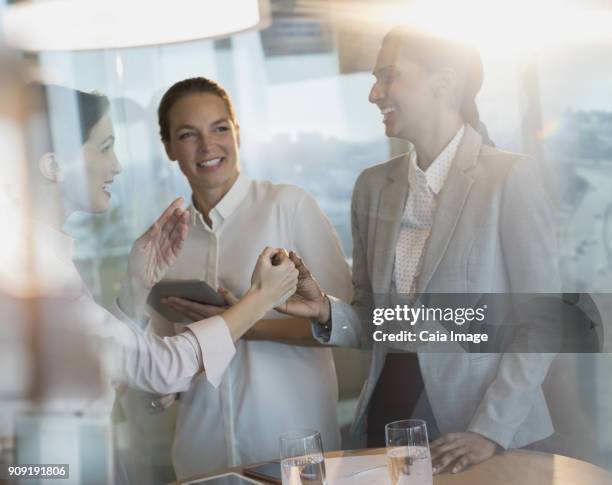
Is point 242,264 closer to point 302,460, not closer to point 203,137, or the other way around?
point 203,137

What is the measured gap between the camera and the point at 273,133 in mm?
1991

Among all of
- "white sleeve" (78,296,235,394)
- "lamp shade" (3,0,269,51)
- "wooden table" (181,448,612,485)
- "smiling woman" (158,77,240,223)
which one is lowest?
"wooden table" (181,448,612,485)

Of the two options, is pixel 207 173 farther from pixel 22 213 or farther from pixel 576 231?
pixel 576 231

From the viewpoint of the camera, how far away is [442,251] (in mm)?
1894

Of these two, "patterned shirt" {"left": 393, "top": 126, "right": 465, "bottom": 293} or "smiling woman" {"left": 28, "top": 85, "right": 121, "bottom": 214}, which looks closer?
"patterned shirt" {"left": 393, "top": 126, "right": 465, "bottom": 293}

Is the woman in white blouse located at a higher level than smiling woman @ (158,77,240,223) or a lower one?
lower

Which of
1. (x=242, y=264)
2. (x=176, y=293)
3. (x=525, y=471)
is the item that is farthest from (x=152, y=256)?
(x=525, y=471)

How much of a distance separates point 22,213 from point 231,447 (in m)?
0.73

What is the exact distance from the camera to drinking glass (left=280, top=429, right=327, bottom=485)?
4.79 ft

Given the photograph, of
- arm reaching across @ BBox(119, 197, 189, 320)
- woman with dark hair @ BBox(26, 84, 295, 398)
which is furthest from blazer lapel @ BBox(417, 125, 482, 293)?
arm reaching across @ BBox(119, 197, 189, 320)

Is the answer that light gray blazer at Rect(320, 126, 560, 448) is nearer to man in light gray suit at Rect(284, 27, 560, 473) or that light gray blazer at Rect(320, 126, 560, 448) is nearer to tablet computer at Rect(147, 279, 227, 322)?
man in light gray suit at Rect(284, 27, 560, 473)

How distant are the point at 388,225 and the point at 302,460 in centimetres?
64

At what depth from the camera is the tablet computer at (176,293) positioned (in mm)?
2041

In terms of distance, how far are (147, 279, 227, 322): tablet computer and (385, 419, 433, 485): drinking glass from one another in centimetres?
67
